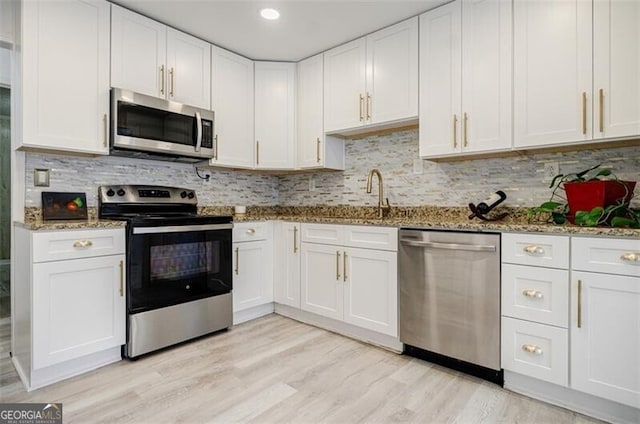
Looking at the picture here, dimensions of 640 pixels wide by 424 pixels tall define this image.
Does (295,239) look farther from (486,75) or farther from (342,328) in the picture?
(486,75)

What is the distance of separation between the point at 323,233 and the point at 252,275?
30.1 inches

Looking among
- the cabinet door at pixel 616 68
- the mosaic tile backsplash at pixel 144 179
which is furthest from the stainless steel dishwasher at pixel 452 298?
the mosaic tile backsplash at pixel 144 179

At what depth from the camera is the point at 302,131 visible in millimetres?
3371

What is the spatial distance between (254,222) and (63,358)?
1.57 metres

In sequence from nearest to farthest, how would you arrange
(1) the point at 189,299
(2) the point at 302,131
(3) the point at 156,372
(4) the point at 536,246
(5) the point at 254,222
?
(4) the point at 536,246 → (3) the point at 156,372 → (1) the point at 189,299 → (5) the point at 254,222 → (2) the point at 302,131

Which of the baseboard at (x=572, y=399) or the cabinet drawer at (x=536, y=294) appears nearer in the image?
the baseboard at (x=572, y=399)

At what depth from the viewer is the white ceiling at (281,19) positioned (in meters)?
2.41

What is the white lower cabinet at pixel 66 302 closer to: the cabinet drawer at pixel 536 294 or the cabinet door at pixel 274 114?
the cabinet door at pixel 274 114

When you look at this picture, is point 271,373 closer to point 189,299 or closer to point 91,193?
point 189,299

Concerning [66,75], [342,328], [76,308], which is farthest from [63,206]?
[342,328]

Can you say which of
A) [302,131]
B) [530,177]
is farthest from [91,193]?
[530,177]

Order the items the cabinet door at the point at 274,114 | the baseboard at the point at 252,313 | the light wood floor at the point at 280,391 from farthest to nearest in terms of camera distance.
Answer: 1. the cabinet door at the point at 274,114
2. the baseboard at the point at 252,313
3. the light wood floor at the point at 280,391

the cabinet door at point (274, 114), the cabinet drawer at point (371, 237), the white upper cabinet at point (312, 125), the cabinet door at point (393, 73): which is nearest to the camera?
the cabinet drawer at point (371, 237)

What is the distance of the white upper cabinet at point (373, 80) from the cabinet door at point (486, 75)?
1.23ft
